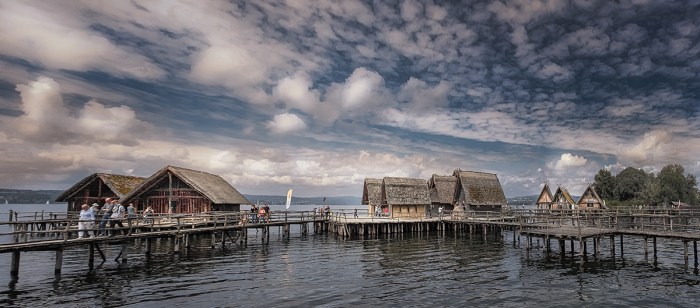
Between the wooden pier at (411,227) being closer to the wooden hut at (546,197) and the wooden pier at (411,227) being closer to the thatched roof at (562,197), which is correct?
the thatched roof at (562,197)

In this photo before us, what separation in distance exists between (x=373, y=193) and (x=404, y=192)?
416 cm

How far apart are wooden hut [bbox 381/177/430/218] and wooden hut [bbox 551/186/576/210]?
25.3 meters

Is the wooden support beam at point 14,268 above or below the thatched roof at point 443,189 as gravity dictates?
below

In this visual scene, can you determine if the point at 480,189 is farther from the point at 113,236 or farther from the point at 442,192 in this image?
the point at 113,236

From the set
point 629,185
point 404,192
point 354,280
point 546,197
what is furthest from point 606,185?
point 354,280

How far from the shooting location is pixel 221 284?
19.6m

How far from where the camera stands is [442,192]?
54.7 meters

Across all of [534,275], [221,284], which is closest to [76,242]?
[221,284]

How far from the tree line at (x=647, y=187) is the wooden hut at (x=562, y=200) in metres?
18.7

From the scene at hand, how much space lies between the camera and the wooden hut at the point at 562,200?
61.5 m

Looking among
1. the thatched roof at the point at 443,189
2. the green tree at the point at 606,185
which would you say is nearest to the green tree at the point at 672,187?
the green tree at the point at 606,185

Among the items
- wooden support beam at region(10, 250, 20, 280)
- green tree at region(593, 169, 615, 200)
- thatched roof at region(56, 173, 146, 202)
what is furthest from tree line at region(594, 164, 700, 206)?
wooden support beam at region(10, 250, 20, 280)

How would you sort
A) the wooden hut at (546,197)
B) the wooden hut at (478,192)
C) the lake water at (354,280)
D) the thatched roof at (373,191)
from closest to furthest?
1. the lake water at (354,280)
2. the thatched roof at (373,191)
3. the wooden hut at (478,192)
4. the wooden hut at (546,197)

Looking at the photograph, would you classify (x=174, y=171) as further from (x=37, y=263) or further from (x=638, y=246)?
(x=638, y=246)
